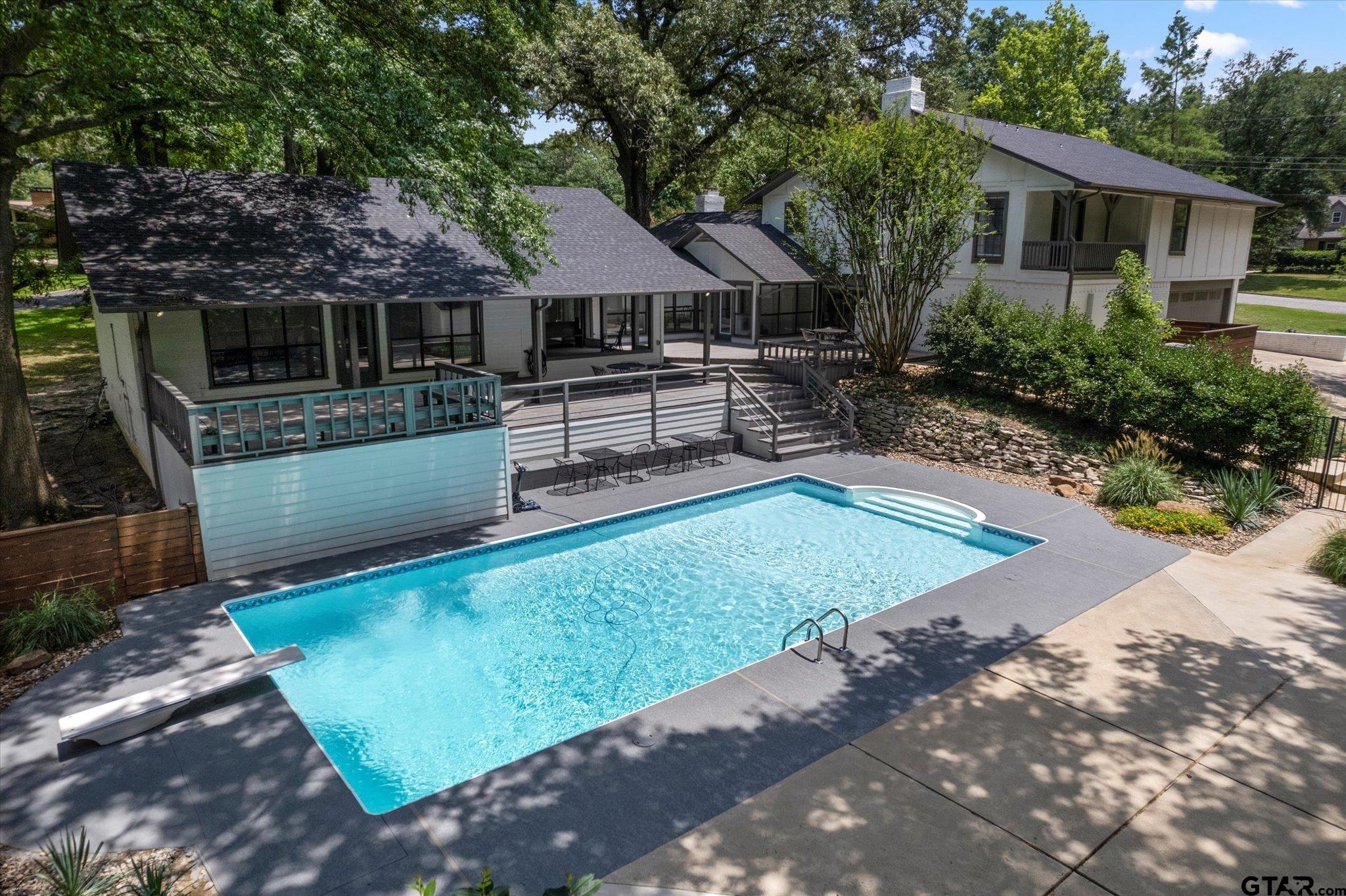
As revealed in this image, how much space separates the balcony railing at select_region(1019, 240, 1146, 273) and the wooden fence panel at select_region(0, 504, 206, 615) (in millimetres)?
21690

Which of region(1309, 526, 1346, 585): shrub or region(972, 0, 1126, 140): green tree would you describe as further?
region(972, 0, 1126, 140): green tree

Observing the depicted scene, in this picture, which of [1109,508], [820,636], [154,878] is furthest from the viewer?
[1109,508]

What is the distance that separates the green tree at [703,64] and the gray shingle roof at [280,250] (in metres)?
10.3

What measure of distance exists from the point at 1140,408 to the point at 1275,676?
28.7 ft

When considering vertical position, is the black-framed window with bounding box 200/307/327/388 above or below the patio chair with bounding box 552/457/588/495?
above

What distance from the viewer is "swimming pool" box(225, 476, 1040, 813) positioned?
8.58 meters

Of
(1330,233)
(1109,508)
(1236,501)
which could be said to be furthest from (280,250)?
(1330,233)

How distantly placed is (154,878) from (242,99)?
10517 millimetres

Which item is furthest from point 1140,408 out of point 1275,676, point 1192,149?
point 1192,149

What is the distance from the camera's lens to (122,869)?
599 centimetres

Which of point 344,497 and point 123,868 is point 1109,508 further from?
point 123,868

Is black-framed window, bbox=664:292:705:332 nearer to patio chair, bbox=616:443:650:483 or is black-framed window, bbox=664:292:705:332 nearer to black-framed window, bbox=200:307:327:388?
patio chair, bbox=616:443:650:483

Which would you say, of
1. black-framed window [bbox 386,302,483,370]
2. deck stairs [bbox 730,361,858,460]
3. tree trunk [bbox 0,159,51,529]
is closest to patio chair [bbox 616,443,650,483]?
deck stairs [bbox 730,361,858,460]

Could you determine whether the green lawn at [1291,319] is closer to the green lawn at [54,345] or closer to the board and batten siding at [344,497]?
the board and batten siding at [344,497]
